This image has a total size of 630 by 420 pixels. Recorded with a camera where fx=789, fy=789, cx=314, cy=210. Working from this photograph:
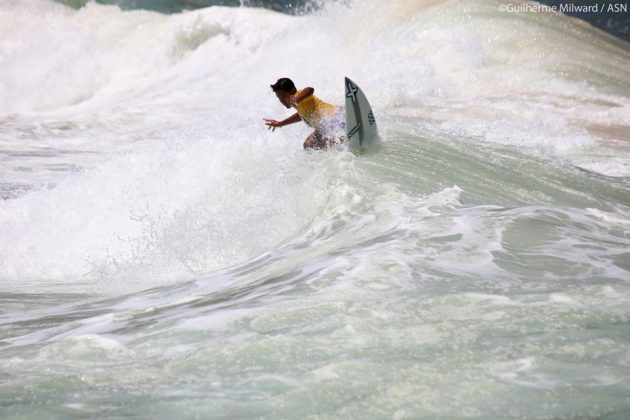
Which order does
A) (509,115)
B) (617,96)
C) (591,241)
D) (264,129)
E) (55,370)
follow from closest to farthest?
1. (55,370)
2. (591,241)
3. (264,129)
4. (509,115)
5. (617,96)

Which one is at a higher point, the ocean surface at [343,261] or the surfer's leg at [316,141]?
the surfer's leg at [316,141]

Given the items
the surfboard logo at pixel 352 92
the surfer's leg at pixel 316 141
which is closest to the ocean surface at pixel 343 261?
the surfer's leg at pixel 316 141

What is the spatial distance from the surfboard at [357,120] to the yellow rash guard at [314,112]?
0.92ft

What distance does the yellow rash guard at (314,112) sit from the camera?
845 cm

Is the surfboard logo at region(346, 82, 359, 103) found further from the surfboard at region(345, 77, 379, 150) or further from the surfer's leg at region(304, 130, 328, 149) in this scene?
the surfer's leg at region(304, 130, 328, 149)

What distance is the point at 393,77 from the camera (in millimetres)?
16484

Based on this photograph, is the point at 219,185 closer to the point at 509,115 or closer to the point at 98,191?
the point at 98,191

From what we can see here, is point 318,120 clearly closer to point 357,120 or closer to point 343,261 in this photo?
point 357,120

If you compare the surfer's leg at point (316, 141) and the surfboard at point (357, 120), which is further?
the surfer's leg at point (316, 141)

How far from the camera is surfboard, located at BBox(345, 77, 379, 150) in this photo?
8.32 m

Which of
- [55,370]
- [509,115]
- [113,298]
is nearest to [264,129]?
[113,298]

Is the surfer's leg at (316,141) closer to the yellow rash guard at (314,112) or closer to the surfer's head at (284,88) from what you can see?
the yellow rash guard at (314,112)

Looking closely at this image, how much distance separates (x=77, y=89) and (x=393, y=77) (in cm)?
1012

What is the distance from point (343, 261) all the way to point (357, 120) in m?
4.21
